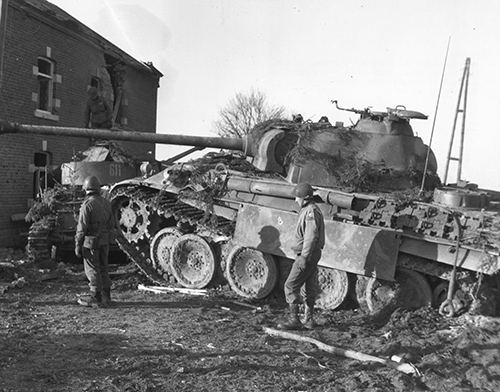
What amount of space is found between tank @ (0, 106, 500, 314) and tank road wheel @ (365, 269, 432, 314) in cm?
1

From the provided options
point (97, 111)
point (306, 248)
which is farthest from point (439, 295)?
point (97, 111)

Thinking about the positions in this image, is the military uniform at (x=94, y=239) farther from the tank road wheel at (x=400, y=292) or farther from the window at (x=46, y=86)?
the window at (x=46, y=86)

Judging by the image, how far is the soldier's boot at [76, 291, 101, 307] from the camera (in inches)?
322

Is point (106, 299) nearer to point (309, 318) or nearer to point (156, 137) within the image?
point (309, 318)

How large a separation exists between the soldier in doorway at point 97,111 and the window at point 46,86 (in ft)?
3.99

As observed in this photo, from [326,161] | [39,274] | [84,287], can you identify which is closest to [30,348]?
[84,287]

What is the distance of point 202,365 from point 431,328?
3.20 m

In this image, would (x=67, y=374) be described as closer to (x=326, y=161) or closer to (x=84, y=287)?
(x=84, y=287)

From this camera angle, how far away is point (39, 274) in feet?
33.3

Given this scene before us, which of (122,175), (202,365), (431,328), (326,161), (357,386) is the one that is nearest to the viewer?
(357,386)

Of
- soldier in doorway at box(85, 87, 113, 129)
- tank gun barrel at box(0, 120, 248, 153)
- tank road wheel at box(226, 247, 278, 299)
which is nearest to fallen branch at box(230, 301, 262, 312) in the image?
tank road wheel at box(226, 247, 278, 299)

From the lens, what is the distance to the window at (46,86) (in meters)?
16.8

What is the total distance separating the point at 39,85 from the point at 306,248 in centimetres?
1256

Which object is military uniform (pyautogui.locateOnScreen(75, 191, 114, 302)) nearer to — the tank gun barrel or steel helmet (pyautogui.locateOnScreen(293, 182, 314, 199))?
the tank gun barrel
